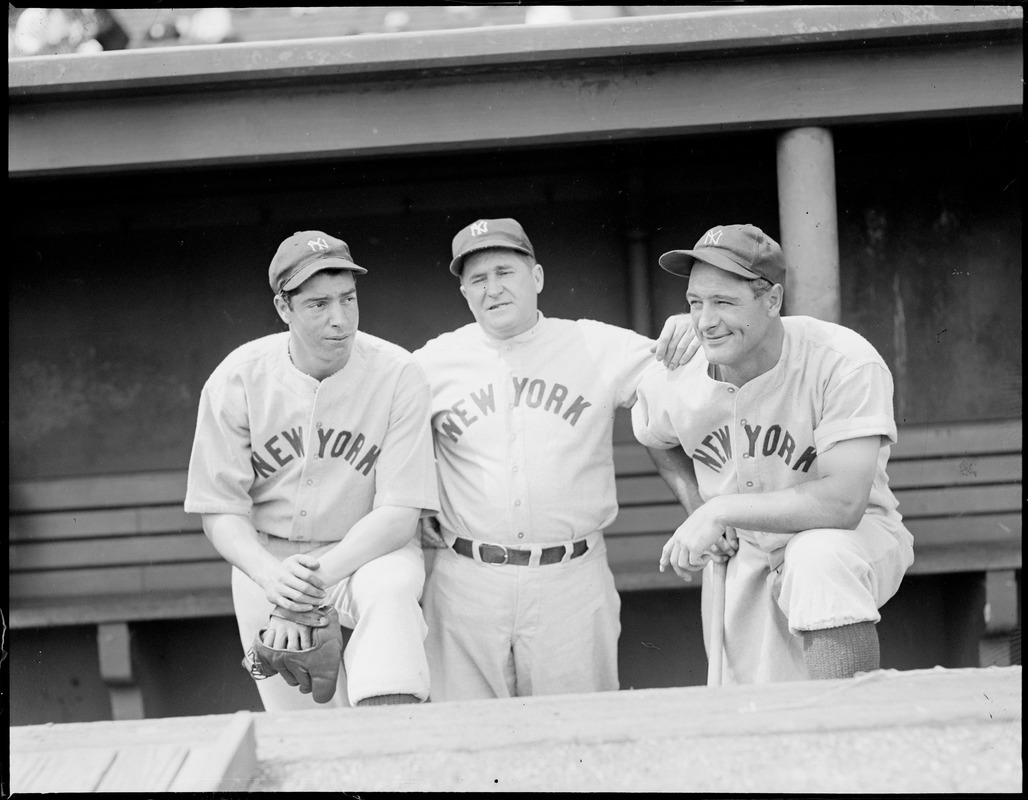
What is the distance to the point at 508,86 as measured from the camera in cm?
294

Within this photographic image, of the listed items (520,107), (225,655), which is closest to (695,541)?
(520,107)

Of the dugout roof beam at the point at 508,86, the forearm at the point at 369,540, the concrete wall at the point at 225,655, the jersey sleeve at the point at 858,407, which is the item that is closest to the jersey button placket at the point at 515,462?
the forearm at the point at 369,540

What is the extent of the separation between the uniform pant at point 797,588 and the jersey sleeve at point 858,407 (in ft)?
0.72

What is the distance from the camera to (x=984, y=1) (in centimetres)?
258

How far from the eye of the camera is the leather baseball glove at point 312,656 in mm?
2264

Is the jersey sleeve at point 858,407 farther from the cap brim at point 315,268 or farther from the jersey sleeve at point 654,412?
the cap brim at point 315,268

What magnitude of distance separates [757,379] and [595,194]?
1.63m

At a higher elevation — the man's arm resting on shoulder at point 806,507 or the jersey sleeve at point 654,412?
the jersey sleeve at point 654,412

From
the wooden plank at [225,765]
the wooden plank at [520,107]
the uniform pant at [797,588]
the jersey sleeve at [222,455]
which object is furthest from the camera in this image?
the wooden plank at [520,107]

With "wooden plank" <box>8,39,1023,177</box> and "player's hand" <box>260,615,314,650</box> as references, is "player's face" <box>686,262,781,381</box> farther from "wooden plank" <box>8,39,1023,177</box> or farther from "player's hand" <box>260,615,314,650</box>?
"player's hand" <box>260,615,314,650</box>

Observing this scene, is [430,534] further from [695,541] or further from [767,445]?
[767,445]

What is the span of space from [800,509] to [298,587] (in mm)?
1136

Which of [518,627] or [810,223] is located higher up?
[810,223]

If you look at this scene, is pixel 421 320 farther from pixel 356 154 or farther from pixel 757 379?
pixel 757 379
